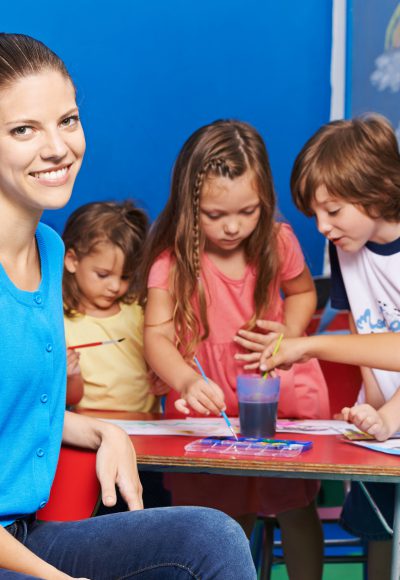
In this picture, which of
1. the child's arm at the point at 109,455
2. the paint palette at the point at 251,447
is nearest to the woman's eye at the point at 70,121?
the child's arm at the point at 109,455

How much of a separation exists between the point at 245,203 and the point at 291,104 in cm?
122

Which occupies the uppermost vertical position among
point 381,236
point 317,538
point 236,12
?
point 236,12

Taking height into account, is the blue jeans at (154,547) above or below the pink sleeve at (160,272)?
below

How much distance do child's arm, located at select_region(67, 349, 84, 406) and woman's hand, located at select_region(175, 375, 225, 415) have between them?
44 centimetres

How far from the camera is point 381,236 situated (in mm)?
2225

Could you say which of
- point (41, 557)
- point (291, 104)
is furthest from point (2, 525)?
point (291, 104)

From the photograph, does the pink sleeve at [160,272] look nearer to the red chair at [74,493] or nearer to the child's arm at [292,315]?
the child's arm at [292,315]

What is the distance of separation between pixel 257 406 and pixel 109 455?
0.41 metres

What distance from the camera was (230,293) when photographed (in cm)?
240

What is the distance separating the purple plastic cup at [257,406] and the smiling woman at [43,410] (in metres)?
0.38

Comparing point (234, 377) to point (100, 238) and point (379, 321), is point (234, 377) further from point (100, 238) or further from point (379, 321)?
point (100, 238)

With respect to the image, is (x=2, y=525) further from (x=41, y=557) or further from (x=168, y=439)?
(x=168, y=439)

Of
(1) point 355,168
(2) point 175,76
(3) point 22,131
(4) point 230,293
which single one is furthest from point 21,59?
(2) point 175,76

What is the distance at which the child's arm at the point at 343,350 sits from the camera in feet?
6.47
